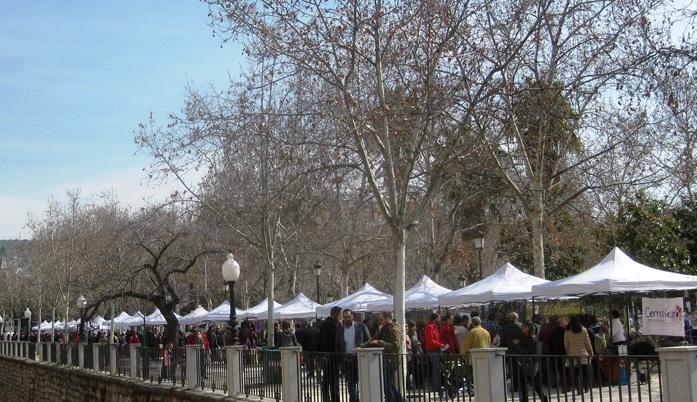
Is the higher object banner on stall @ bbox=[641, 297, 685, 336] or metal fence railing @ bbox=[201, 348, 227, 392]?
banner on stall @ bbox=[641, 297, 685, 336]

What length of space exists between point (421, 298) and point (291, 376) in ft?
34.8

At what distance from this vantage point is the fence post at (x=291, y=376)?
14812 millimetres

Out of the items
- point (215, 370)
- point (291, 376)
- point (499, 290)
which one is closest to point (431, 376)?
point (291, 376)

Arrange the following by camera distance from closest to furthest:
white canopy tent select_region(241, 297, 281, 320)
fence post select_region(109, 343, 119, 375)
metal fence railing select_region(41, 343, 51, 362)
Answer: fence post select_region(109, 343, 119, 375)
white canopy tent select_region(241, 297, 281, 320)
metal fence railing select_region(41, 343, 51, 362)

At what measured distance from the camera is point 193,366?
19266mm

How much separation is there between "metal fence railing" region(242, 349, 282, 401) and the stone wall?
1.77ft

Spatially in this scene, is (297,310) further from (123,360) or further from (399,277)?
(399,277)

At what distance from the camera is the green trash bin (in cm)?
1549

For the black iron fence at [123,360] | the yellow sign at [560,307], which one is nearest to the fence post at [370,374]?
the black iron fence at [123,360]

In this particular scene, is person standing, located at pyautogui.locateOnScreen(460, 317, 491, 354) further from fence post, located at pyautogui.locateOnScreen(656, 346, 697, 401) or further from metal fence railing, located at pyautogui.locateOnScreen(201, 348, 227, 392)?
fence post, located at pyautogui.locateOnScreen(656, 346, 697, 401)

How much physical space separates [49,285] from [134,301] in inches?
452

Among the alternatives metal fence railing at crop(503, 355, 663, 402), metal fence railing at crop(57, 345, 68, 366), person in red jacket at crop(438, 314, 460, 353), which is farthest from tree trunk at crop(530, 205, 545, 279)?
metal fence railing at crop(57, 345, 68, 366)

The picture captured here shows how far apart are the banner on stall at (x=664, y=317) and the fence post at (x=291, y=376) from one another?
7.48 metres

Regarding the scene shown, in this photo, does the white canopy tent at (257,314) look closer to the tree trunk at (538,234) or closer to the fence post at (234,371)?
the tree trunk at (538,234)
